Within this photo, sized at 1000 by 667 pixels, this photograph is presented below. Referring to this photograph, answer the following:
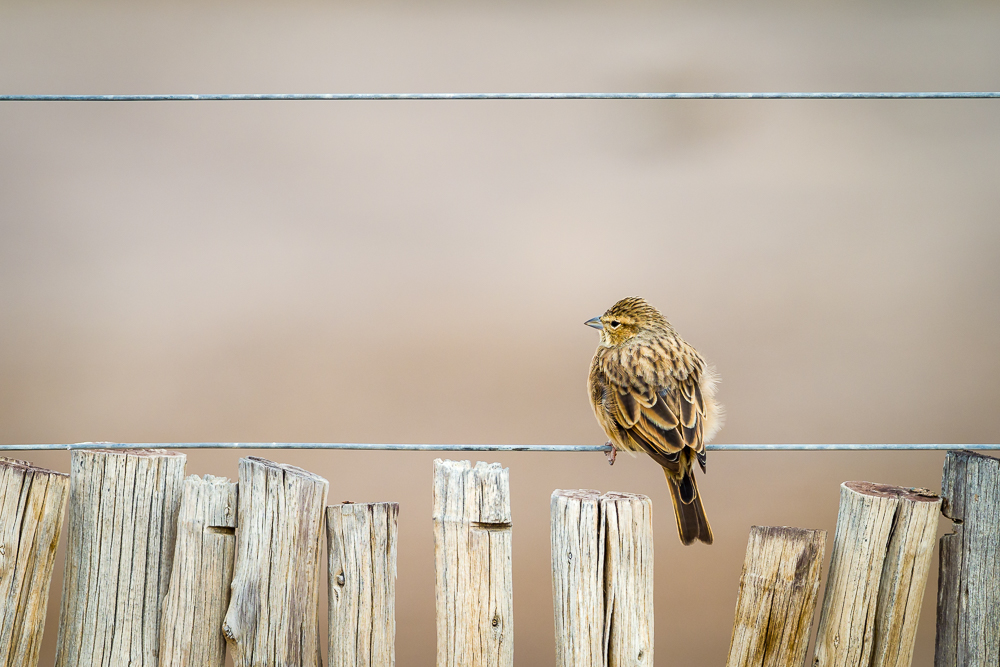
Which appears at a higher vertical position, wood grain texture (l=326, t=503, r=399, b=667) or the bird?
the bird

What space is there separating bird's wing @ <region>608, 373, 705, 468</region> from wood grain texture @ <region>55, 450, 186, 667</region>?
4.53ft

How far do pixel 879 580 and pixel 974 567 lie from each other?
0.75 ft

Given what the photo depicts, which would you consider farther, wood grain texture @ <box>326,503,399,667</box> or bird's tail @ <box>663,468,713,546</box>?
bird's tail @ <box>663,468,713,546</box>

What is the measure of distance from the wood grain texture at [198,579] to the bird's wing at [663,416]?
1.27 metres

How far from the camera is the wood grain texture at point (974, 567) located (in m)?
1.73

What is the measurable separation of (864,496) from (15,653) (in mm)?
1903

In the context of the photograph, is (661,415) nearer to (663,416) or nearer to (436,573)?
(663,416)

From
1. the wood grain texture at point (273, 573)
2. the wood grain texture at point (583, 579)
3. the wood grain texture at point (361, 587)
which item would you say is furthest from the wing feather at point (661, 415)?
the wood grain texture at point (273, 573)

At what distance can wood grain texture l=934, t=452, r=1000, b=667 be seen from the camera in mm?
1728

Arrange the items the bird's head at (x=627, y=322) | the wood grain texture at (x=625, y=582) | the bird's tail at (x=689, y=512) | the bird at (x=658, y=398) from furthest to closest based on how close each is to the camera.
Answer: the bird's head at (x=627, y=322) < the bird at (x=658, y=398) < the bird's tail at (x=689, y=512) < the wood grain texture at (x=625, y=582)

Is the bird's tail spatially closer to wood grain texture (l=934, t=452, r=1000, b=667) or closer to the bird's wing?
the bird's wing

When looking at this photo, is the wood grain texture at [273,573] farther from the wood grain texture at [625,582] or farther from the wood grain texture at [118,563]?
the wood grain texture at [625,582]

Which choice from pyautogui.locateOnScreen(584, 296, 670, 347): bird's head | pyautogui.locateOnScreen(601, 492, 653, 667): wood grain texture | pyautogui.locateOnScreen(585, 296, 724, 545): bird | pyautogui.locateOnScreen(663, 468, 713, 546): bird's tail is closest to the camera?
pyautogui.locateOnScreen(601, 492, 653, 667): wood grain texture

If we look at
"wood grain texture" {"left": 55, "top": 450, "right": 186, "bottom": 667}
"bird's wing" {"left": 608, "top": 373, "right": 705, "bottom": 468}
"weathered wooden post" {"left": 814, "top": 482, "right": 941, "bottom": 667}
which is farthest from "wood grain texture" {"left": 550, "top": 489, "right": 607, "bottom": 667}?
"wood grain texture" {"left": 55, "top": 450, "right": 186, "bottom": 667}
